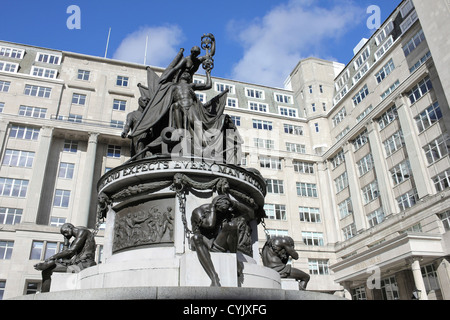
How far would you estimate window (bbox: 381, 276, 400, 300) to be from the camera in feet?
140

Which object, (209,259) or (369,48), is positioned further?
(369,48)

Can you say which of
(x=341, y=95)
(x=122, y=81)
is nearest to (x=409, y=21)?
(x=341, y=95)

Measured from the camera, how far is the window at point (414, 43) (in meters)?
46.0

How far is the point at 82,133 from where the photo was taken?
51.8 m

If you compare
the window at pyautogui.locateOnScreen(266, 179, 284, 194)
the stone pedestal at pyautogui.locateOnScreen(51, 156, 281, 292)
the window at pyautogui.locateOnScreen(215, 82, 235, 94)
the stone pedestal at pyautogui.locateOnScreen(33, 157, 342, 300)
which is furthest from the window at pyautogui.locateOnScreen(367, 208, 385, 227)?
the stone pedestal at pyautogui.locateOnScreen(51, 156, 281, 292)

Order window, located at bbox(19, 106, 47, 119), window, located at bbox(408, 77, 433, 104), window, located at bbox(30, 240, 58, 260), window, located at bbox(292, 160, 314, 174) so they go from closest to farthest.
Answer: window, located at bbox(30, 240, 58, 260)
window, located at bbox(408, 77, 433, 104)
window, located at bbox(19, 106, 47, 119)
window, located at bbox(292, 160, 314, 174)

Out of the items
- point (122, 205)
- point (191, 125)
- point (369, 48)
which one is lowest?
point (122, 205)

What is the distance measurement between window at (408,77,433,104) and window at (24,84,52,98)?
49944 mm

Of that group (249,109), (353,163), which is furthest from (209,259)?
(249,109)

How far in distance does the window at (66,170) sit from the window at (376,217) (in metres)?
41.2

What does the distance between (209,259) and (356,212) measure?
48.5 meters

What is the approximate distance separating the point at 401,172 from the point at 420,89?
1018 centimetres

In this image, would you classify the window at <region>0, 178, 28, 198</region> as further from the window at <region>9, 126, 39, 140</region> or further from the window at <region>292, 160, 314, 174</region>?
the window at <region>292, 160, 314, 174</region>

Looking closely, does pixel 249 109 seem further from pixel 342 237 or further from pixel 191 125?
pixel 191 125
